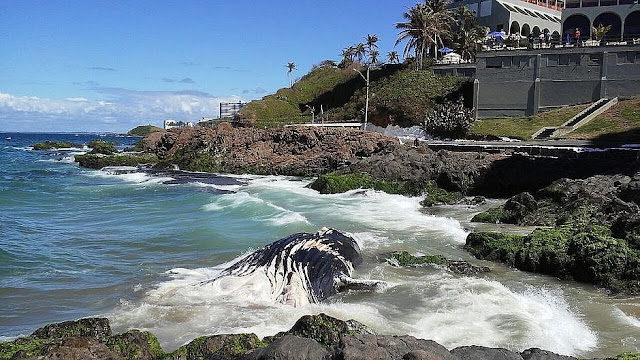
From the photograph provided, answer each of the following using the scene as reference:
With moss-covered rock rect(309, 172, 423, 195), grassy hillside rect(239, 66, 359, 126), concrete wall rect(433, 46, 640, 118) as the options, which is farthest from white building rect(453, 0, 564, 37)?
moss-covered rock rect(309, 172, 423, 195)

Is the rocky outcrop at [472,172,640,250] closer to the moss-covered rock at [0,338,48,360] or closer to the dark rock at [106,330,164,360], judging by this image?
the dark rock at [106,330,164,360]

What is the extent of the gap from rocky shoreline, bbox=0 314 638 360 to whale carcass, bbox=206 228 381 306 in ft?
11.6

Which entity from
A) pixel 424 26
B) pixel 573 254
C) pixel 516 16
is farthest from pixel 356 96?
pixel 573 254

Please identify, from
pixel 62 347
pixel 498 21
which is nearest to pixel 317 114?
pixel 498 21

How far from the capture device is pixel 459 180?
27.9 metres

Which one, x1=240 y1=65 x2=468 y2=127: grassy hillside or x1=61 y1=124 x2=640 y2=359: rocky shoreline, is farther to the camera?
x1=240 y1=65 x2=468 y2=127: grassy hillside

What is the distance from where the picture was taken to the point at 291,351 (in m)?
5.59

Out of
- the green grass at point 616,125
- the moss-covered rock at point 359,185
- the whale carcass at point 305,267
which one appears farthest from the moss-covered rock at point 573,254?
the green grass at point 616,125

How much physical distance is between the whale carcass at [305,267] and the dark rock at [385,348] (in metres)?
4.89

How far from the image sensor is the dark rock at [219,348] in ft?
21.7

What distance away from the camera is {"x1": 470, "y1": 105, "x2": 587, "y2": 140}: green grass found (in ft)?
132

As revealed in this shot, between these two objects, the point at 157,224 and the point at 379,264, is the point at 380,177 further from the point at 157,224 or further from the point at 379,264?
the point at 379,264

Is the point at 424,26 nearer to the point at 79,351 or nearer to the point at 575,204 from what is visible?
the point at 575,204

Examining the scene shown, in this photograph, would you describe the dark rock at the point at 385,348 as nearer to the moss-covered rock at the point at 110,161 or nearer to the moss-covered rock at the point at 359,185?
the moss-covered rock at the point at 359,185
